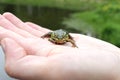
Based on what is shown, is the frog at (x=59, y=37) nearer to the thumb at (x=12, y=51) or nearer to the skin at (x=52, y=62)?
the skin at (x=52, y=62)

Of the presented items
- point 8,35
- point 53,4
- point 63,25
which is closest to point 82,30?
point 63,25

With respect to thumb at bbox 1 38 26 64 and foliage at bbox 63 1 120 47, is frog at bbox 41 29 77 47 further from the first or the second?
foliage at bbox 63 1 120 47

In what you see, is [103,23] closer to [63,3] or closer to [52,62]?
[63,3]

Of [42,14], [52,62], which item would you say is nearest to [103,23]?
[42,14]

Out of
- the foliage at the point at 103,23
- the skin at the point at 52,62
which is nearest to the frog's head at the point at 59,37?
the skin at the point at 52,62

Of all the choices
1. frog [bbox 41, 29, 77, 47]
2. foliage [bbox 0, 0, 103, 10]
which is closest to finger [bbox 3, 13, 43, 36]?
frog [bbox 41, 29, 77, 47]
